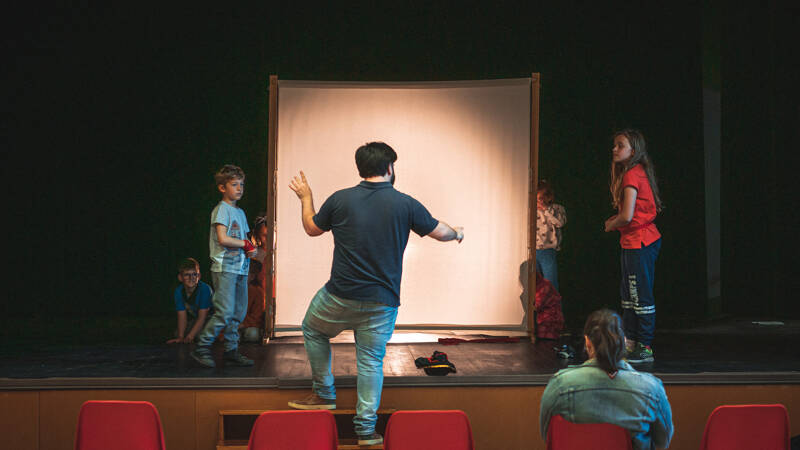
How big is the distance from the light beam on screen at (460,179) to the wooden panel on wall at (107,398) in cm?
209

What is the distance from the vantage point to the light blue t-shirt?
424 cm

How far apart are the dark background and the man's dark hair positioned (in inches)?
158

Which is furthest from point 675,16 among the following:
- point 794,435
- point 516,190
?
point 794,435

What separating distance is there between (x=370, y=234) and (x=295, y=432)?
1.10 meters

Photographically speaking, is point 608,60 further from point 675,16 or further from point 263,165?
point 263,165

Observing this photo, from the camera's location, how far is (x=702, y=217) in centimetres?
768

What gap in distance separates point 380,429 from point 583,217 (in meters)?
4.35

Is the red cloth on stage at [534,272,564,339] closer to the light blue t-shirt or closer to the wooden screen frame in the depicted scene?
the wooden screen frame

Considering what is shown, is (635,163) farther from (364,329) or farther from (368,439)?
(368,439)

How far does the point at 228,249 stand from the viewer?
427 centimetres

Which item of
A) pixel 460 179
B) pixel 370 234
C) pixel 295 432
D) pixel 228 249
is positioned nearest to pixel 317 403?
pixel 370 234

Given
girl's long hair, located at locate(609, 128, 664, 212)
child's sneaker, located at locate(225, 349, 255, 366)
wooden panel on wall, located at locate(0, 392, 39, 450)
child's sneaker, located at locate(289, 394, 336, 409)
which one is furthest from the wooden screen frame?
wooden panel on wall, located at locate(0, 392, 39, 450)

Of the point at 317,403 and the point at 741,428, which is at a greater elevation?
the point at 741,428

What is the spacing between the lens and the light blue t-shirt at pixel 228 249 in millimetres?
4242
